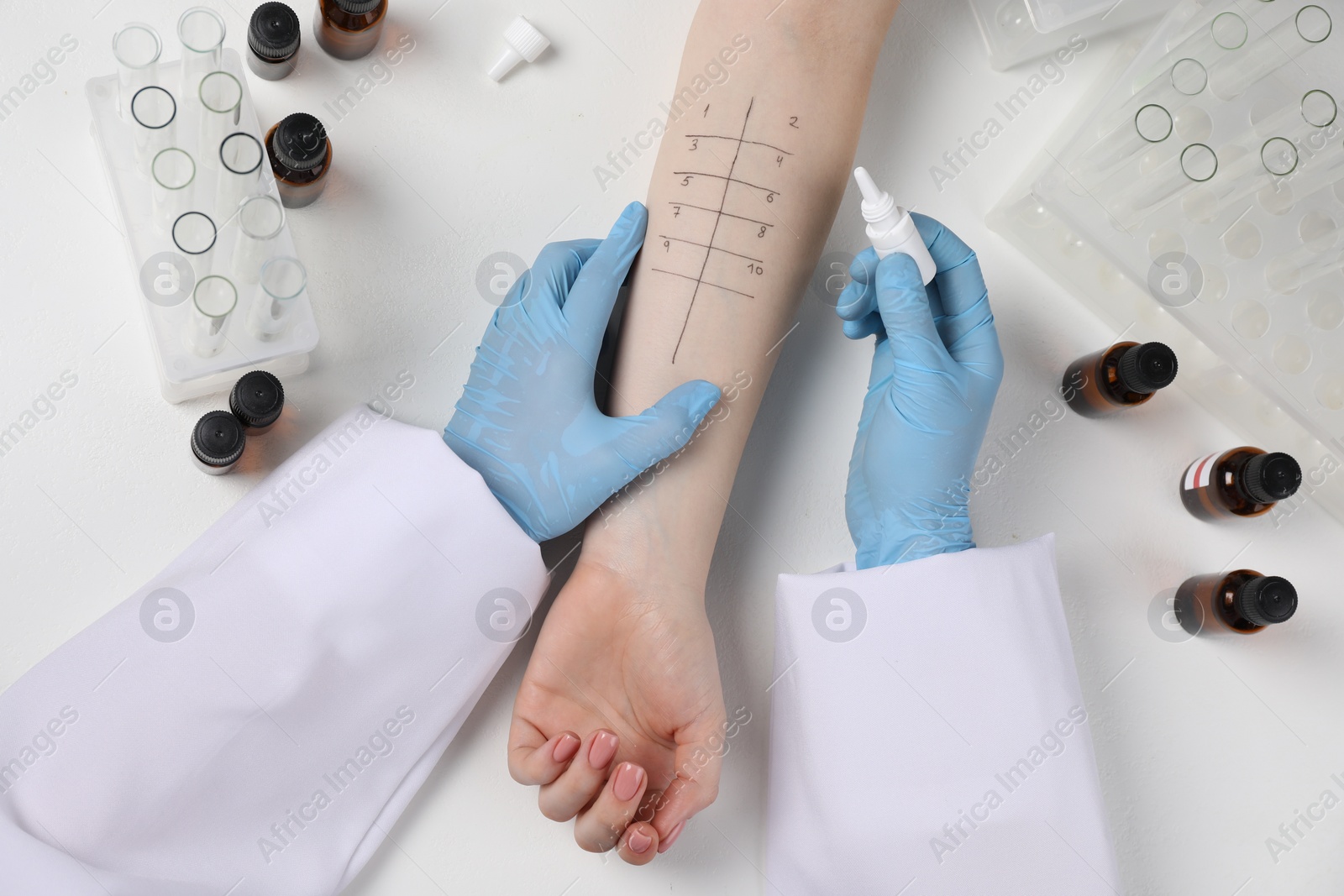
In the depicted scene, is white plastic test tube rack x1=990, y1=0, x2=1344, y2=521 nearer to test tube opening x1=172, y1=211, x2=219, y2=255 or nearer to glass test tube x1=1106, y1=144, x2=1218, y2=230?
glass test tube x1=1106, y1=144, x2=1218, y2=230

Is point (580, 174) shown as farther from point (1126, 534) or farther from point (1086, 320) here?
point (1126, 534)

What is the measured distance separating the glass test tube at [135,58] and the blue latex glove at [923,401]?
3.13ft

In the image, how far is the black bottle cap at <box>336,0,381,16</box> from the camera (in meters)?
1.36

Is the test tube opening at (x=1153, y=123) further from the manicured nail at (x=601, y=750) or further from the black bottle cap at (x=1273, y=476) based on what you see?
the manicured nail at (x=601, y=750)

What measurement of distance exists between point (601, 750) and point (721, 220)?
744 mm

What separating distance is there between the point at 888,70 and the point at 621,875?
130 centimetres

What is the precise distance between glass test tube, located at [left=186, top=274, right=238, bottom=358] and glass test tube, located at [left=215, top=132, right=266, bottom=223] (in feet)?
0.34

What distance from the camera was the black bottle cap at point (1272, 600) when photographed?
141 cm

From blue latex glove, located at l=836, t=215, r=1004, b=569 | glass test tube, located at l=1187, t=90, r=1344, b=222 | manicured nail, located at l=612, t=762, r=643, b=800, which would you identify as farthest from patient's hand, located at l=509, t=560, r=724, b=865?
glass test tube, located at l=1187, t=90, r=1344, b=222

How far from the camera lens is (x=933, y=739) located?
1.27 metres

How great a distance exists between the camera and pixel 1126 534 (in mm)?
1560

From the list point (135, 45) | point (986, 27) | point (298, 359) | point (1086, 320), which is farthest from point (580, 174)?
point (1086, 320)

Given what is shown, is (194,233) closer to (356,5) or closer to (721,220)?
(356,5)

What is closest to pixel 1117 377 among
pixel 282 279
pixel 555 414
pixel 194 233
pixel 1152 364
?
pixel 1152 364
